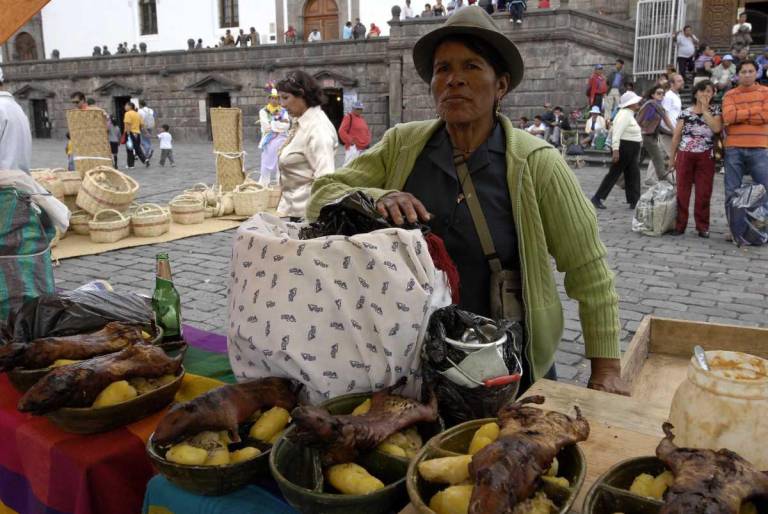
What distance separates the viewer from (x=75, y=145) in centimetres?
898

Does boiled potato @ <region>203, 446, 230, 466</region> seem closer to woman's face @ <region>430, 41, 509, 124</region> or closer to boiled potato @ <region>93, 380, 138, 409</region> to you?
boiled potato @ <region>93, 380, 138, 409</region>

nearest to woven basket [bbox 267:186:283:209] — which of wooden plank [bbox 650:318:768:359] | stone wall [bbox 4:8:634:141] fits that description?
wooden plank [bbox 650:318:768:359]

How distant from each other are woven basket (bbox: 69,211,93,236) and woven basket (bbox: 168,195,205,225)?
127 centimetres

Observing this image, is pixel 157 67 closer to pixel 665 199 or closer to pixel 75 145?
pixel 75 145

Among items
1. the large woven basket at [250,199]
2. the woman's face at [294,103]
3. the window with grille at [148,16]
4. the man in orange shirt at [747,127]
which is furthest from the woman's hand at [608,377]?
the window with grille at [148,16]

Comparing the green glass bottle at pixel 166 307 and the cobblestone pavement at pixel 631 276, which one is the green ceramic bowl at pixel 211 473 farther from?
the cobblestone pavement at pixel 631 276

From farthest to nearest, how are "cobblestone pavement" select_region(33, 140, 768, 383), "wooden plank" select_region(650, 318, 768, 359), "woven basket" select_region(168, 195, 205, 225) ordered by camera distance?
1. "woven basket" select_region(168, 195, 205, 225)
2. "cobblestone pavement" select_region(33, 140, 768, 383)
3. "wooden plank" select_region(650, 318, 768, 359)

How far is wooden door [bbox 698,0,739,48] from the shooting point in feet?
77.0

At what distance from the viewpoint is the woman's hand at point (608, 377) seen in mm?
2115

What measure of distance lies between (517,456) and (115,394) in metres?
1.17

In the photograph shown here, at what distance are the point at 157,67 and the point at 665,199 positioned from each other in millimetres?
27086

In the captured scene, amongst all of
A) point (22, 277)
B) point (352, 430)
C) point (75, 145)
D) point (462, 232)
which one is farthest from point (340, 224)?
point (75, 145)

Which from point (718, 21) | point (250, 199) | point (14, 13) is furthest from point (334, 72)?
point (14, 13)

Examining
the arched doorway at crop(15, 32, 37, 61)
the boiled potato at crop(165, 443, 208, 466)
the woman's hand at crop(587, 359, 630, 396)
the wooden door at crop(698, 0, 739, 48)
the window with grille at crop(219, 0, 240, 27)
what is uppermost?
the window with grille at crop(219, 0, 240, 27)
